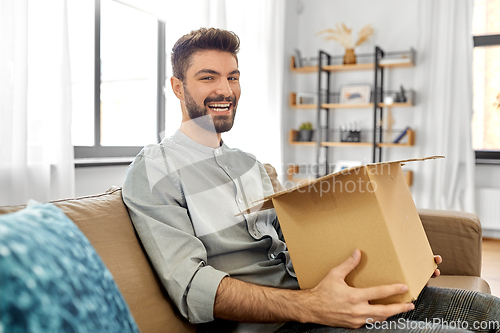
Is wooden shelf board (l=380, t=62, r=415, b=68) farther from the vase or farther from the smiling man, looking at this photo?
the smiling man

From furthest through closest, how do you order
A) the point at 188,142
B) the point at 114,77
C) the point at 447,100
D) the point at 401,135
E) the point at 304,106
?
the point at 304,106
the point at 401,135
the point at 447,100
the point at 114,77
the point at 188,142

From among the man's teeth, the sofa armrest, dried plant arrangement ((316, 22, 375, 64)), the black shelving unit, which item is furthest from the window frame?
the man's teeth

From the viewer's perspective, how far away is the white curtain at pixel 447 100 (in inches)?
132

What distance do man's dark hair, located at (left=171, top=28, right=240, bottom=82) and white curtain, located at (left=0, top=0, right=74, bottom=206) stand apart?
72 centimetres

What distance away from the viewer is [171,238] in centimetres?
85

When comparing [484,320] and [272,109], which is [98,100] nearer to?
[272,109]

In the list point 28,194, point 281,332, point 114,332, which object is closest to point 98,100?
Answer: point 28,194

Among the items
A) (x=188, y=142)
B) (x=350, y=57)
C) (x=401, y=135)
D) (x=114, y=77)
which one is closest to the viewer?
(x=188, y=142)

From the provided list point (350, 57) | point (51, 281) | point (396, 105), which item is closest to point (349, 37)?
point (350, 57)

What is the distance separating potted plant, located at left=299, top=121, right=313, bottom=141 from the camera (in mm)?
3867

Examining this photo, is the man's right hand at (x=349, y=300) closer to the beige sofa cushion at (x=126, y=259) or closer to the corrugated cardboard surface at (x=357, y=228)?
the corrugated cardboard surface at (x=357, y=228)

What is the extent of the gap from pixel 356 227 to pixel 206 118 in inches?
20.9

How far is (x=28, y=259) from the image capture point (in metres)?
0.40

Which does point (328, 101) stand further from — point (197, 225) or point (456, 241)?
point (197, 225)
